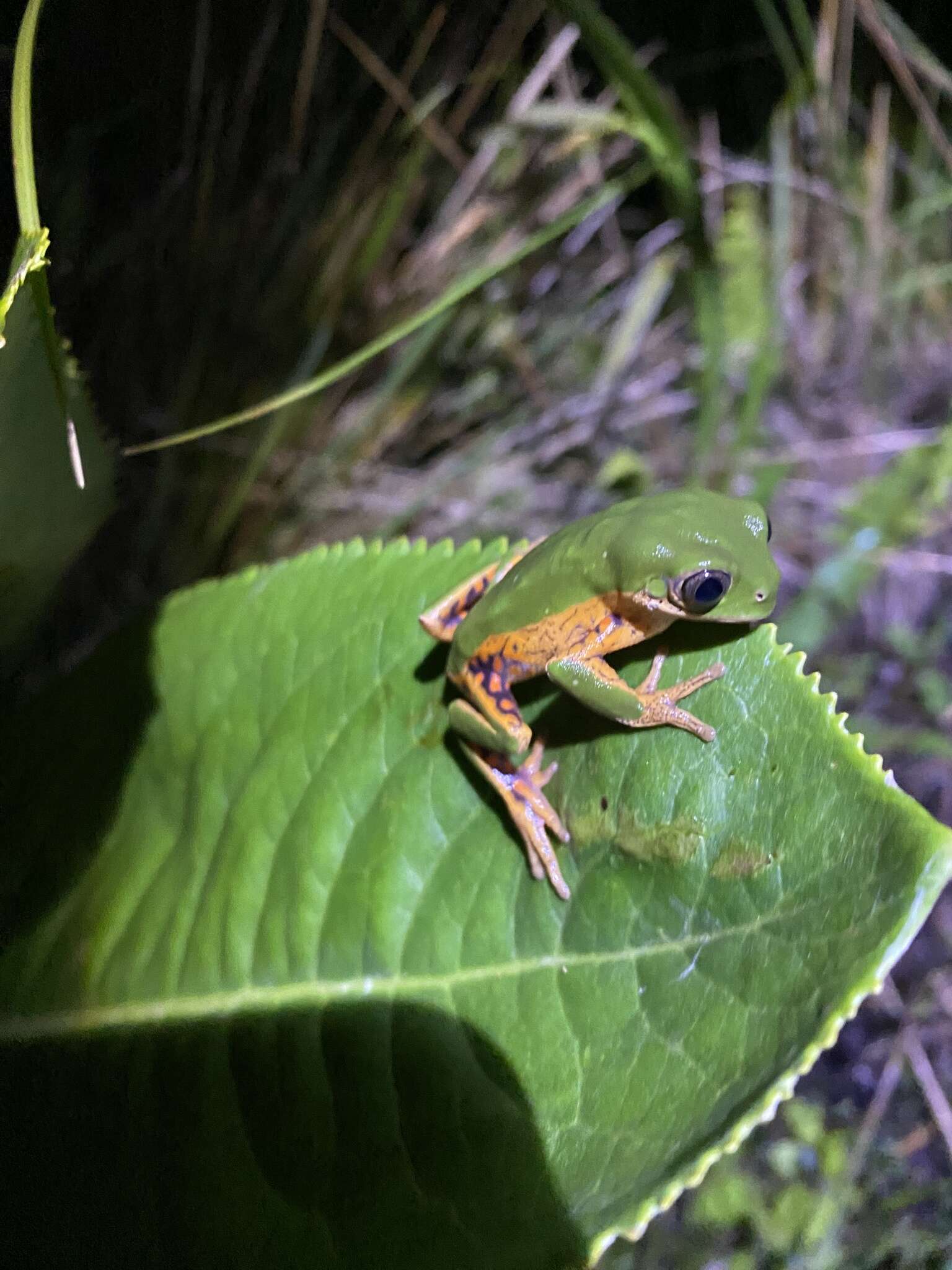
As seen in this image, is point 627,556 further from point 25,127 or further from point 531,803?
point 25,127

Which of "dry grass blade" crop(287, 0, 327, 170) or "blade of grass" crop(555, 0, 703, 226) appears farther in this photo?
"dry grass blade" crop(287, 0, 327, 170)

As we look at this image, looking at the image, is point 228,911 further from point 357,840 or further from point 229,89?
point 229,89

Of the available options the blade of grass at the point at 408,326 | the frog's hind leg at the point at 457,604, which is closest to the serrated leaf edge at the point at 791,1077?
the frog's hind leg at the point at 457,604

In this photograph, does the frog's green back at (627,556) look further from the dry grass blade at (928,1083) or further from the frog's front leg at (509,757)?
the dry grass blade at (928,1083)

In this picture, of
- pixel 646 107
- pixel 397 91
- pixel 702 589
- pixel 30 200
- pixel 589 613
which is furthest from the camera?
pixel 397 91

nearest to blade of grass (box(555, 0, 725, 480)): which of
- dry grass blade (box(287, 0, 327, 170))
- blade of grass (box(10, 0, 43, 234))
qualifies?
dry grass blade (box(287, 0, 327, 170))

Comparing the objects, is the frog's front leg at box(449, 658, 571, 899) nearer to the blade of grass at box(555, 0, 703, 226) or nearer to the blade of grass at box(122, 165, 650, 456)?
the blade of grass at box(122, 165, 650, 456)

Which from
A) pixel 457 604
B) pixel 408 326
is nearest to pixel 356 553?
pixel 457 604

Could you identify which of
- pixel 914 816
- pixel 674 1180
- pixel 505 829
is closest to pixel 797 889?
pixel 914 816
